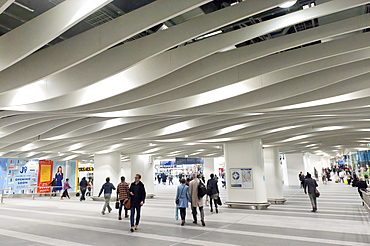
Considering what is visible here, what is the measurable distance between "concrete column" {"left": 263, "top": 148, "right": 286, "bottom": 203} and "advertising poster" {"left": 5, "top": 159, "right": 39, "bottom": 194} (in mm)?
21625

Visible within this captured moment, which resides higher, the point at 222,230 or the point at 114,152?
the point at 114,152

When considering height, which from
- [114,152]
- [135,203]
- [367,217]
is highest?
[114,152]

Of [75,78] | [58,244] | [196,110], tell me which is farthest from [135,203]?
[75,78]

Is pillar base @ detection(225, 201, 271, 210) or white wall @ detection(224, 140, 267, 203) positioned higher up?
white wall @ detection(224, 140, 267, 203)

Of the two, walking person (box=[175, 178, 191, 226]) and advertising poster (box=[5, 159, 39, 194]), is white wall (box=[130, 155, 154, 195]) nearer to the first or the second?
advertising poster (box=[5, 159, 39, 194])

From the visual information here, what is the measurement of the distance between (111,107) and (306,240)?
679cm

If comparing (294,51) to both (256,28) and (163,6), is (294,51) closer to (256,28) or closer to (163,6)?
(256,28)

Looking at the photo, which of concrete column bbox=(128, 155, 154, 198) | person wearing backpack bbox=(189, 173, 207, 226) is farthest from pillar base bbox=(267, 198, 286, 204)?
concrete column bbox=(128, 155, 154, 198)

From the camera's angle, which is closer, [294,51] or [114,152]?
[294,51]

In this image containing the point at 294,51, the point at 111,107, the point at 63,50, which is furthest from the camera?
the point at 111,107

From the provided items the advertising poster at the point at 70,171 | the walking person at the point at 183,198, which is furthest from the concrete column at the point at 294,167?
the walking person at the point at 183,198

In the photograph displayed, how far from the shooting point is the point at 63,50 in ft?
17.7

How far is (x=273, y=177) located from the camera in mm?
18859

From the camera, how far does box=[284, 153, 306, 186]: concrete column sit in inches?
1405
